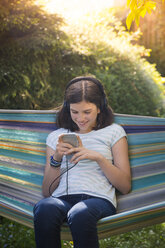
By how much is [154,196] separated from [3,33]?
95.0 inches

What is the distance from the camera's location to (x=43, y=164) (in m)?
2.42

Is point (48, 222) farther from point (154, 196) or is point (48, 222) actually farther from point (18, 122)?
point (18, 122)

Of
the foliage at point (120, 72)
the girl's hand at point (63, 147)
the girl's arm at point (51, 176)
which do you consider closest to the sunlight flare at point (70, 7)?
the foliage at point (120, 72)

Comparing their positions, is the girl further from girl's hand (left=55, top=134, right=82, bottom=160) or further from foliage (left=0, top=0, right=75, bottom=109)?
foliage (left=0, top=0, right=75, bottom=109)

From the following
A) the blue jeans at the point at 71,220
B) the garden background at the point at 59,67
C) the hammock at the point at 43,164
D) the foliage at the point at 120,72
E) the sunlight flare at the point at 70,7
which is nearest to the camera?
the blue jeans at the point at 71,220

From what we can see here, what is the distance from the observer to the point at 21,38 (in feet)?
12.3

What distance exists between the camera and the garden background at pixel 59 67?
2.97 m

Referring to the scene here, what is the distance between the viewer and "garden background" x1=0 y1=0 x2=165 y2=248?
2.97m

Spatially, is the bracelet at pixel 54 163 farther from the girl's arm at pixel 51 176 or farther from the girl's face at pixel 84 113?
the girl's face at pixel 84 113

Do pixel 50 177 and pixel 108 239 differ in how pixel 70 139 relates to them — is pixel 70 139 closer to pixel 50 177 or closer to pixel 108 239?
pixel 50 177

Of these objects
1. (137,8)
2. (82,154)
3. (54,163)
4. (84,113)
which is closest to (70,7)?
(137,8)

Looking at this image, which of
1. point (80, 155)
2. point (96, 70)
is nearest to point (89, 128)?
point (80, 155)

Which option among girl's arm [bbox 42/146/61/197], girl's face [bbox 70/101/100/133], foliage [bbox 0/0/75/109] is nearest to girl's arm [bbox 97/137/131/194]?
girl's face [bbox 70/101/100/133]

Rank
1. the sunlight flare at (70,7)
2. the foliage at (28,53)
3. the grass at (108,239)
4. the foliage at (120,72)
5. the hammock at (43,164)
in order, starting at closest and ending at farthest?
the hammock at (43,164) < the grass at (108,239) < the foliage at (28,53) < the sunlight flare at (70,7) < the foliage at (120,72)
